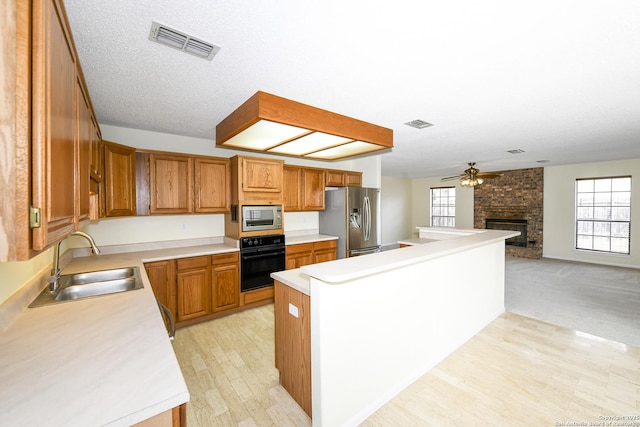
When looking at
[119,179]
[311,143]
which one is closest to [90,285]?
[119,179]

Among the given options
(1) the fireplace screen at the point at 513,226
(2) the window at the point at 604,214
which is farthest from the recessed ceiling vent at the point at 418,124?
(2) the window at the point at 604,214

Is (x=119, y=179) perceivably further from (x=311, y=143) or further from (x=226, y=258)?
(x=311, y=143)

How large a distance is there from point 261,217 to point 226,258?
755 mm

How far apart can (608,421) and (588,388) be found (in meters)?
0.37

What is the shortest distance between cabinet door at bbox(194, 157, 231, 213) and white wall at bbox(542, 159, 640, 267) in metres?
8.08

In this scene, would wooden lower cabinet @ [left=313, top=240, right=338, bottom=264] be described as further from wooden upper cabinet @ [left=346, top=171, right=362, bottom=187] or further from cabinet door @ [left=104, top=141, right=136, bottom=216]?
cabinet door @ [left=104, top=141, right=136, bottom=216]

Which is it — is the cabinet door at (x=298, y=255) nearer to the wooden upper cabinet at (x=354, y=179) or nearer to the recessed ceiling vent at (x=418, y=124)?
the wooden upper cabinet at (x=354, y=179)

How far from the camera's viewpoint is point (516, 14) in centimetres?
135

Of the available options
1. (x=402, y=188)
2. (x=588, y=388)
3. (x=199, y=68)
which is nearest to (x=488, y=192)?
(x=402, y=188)

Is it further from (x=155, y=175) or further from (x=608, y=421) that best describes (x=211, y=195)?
(x=608, y=421)

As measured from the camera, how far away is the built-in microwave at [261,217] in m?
3.71

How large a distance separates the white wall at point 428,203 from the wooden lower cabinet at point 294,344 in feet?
26.6

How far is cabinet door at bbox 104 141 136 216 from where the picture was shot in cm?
265

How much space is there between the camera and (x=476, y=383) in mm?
2193
